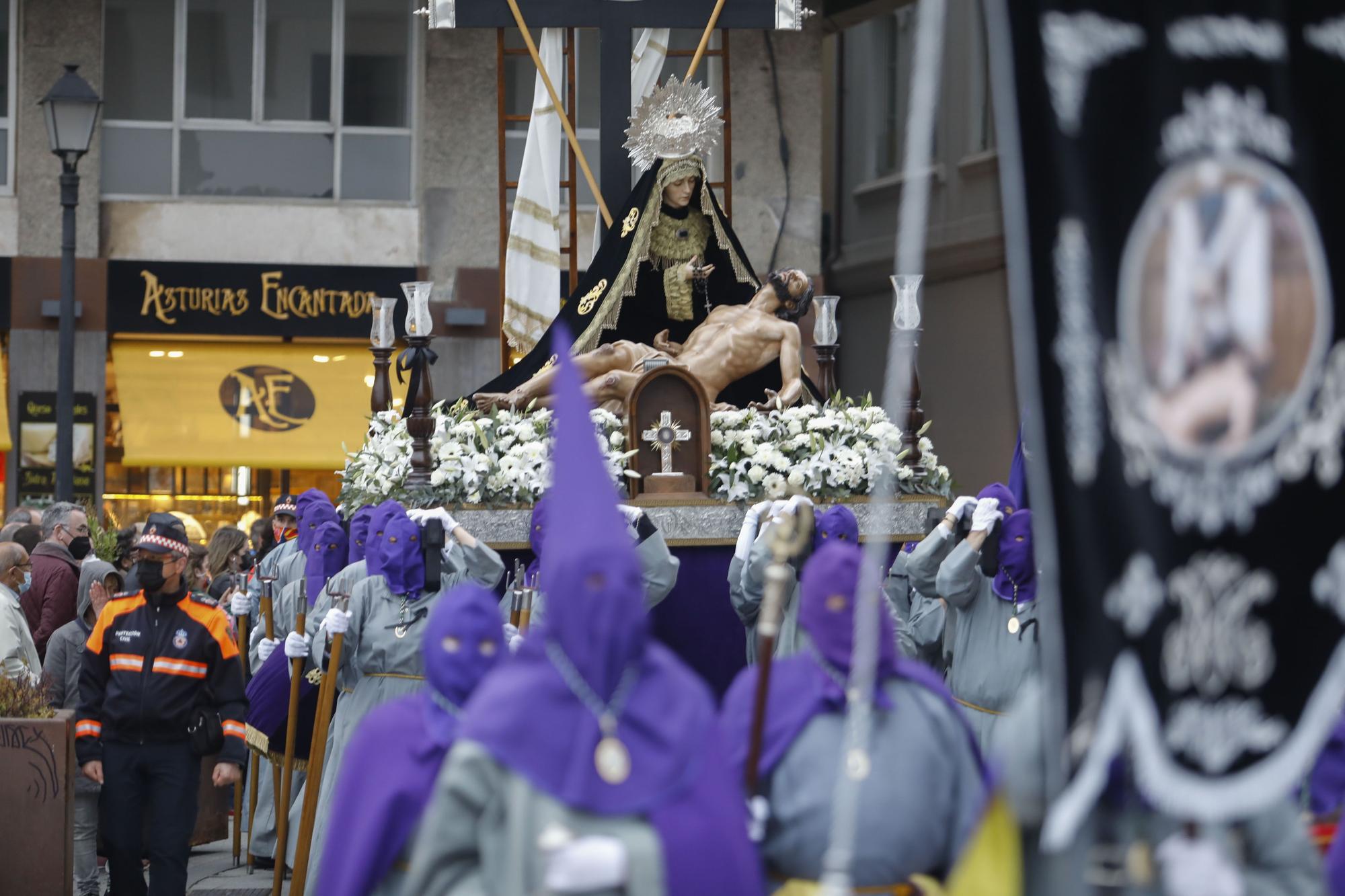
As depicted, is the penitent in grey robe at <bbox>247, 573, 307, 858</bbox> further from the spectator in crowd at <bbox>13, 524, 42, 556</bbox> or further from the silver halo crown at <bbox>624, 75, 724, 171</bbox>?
the silver halo crown at <bbox>624, 75, 724, 171</bbox>

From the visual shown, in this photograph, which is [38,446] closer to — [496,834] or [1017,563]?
[1017,563]

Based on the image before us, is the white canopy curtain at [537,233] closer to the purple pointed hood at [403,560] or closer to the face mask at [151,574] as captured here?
the purple pointed hood at [403,560]

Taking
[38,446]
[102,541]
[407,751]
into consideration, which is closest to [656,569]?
[407,751]

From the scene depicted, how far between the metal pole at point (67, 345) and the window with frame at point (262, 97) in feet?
23.6

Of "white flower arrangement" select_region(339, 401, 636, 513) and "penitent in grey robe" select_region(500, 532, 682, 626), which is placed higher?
"white flower arrangement" select_region(339, 401, 636, 513)

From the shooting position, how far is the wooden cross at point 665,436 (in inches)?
376

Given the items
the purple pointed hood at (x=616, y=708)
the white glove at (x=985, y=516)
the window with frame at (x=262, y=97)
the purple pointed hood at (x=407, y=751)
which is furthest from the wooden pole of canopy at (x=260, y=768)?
the window with frame at (x=262, y=97)

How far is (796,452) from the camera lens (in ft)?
31.7

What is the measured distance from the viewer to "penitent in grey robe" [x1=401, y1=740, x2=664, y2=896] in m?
3.86

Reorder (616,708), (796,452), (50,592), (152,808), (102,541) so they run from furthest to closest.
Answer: (102,541) < (50,592) < (796,452) < (152,808) < (616,708)

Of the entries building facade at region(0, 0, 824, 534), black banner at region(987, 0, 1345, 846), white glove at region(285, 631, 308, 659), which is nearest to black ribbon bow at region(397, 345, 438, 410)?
white glove at region(285, 631, 308, 659)

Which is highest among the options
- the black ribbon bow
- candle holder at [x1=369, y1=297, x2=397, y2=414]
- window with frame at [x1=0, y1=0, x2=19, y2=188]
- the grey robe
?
window with frame at [x1=0, y1=0, x2=19, y2=188]

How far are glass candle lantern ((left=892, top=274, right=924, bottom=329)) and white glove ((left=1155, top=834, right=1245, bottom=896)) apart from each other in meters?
5.94

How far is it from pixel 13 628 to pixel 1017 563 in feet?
16.4
